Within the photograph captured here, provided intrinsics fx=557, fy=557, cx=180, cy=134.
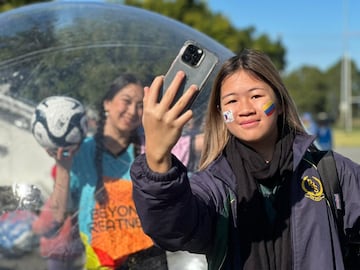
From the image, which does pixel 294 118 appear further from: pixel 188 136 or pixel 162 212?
pixel 188 136

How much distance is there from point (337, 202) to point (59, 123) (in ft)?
4.61

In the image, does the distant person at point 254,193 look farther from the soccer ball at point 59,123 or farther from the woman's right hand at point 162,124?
the soccer ball at point 59,123

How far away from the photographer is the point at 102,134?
110 inches

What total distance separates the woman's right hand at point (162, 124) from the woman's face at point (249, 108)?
377 mm

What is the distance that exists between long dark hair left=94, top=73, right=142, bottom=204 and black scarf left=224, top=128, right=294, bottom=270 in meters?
1.16

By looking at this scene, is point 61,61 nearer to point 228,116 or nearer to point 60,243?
point 60,243

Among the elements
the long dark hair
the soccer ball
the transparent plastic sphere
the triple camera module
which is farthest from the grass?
the triple camera module

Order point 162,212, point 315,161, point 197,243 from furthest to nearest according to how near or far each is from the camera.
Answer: point 315,161, point 197,243, point 162,212

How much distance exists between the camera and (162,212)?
4.32 ft

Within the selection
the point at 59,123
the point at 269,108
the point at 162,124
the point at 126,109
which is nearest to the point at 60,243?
the point at 59,123

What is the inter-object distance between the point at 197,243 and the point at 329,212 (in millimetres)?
410

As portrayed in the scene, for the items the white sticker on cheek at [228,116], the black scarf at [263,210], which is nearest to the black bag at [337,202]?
the black scarf at [263,210]

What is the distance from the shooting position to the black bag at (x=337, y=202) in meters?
1.66

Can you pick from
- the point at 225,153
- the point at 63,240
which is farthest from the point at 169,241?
the point at 63,240
